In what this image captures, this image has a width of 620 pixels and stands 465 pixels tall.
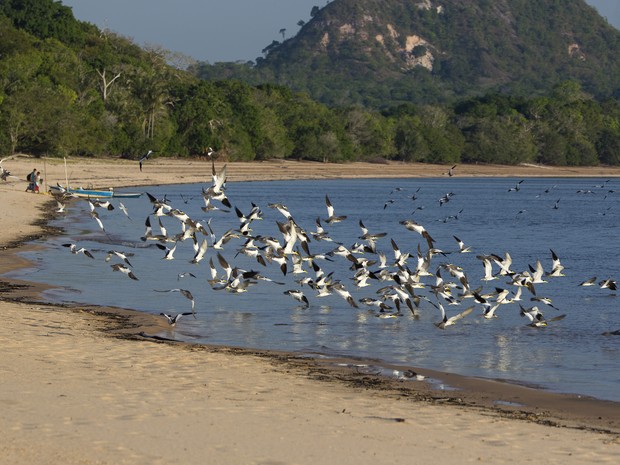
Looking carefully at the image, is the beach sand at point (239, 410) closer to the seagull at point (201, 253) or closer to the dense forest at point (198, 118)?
the seagull at point (201, 253)

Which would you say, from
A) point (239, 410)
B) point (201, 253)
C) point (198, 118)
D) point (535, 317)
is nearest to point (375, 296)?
point (201, 253)

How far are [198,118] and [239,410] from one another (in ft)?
301

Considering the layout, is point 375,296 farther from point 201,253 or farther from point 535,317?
point 535,317

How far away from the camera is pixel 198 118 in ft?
337

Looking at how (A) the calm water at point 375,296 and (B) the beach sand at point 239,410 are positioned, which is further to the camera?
(A) the calm water at point 375,296

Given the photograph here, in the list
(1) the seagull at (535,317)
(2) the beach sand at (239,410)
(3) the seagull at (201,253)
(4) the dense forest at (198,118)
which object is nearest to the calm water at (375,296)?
(1) the seagull at (535,317)

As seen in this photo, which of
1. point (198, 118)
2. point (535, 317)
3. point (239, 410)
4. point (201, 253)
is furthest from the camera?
point (198, 118)

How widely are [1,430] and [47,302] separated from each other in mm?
11017

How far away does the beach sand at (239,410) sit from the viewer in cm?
1048

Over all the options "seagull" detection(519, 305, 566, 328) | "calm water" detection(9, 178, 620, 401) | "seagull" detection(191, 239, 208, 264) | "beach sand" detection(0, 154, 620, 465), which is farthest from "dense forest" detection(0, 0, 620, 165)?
"beach sand" detection(0, 154, 620, 465)

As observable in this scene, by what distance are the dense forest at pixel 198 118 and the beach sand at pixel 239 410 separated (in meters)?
61.7

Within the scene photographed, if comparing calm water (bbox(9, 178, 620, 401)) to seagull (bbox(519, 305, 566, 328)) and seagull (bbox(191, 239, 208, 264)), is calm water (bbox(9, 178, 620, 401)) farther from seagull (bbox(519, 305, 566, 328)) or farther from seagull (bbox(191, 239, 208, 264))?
seagull (bbox(191, 239, 208, 264))

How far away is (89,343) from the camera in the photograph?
16.5 metres

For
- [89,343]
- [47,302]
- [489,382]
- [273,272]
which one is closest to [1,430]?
[89,343]
